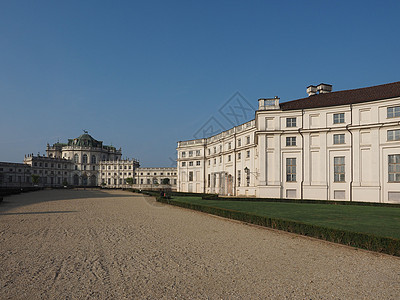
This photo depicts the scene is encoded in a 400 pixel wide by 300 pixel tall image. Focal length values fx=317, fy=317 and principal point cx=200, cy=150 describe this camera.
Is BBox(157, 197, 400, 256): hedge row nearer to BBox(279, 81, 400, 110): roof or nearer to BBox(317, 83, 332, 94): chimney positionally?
BBox(279, 81, 400, 110): roof

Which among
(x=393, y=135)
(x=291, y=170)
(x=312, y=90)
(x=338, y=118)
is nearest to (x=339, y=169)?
(x=291, y=170)

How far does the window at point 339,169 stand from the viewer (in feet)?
113

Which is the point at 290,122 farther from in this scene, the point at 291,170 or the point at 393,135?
the point at 393,135

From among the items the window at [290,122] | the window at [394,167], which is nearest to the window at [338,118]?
the window at [290,122]

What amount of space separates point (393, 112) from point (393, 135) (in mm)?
2294

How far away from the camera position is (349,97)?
120ft

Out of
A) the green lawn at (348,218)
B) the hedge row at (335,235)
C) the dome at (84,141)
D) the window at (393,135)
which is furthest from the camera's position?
the dome at (84,141)

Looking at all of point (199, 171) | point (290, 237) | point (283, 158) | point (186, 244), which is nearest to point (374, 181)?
point (283, 158)

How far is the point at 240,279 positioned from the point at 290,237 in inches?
243

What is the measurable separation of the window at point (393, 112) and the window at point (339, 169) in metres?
6.31

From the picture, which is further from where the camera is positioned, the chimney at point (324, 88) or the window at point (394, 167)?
the chimney at point (324, 88)

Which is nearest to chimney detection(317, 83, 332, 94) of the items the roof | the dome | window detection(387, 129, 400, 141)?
the roof

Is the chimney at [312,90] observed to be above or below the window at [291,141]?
above

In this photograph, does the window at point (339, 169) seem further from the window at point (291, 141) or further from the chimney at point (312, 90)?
the chimney at point (312, 90)
